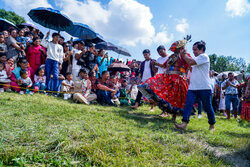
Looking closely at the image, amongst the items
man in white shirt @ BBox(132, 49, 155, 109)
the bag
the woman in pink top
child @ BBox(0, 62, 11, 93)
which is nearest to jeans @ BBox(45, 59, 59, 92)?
the woman in pink top

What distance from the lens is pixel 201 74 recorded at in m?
3.48

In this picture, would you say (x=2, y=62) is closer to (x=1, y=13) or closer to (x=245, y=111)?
(x=245, y=111)

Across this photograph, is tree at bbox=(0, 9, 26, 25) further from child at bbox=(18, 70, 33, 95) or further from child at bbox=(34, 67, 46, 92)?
child at bbox=(18, 70, 33, 95)

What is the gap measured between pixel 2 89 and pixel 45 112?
10.2ft

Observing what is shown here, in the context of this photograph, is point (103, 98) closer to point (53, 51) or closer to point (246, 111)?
point (53, 51)

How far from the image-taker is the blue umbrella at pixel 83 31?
26.4ft

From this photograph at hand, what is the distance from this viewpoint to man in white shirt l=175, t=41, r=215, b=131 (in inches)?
134

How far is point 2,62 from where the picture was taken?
5.59m

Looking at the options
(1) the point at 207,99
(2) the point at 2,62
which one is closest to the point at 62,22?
(2) the point at 2,62

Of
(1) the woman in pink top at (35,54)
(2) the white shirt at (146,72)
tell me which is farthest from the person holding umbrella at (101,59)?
(2) the white shirt at (146,72)

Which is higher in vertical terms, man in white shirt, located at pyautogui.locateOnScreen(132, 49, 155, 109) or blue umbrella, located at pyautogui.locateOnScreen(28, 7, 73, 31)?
blue umbrella, located at pyautogui.locateOnScreen(28, 7, 73, 31)

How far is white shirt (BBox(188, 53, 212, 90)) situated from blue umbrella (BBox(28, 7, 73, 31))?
18.1ft

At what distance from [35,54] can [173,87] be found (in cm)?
531

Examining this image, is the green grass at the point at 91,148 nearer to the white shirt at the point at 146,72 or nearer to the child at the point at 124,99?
the white shirt at the point at 146,72
